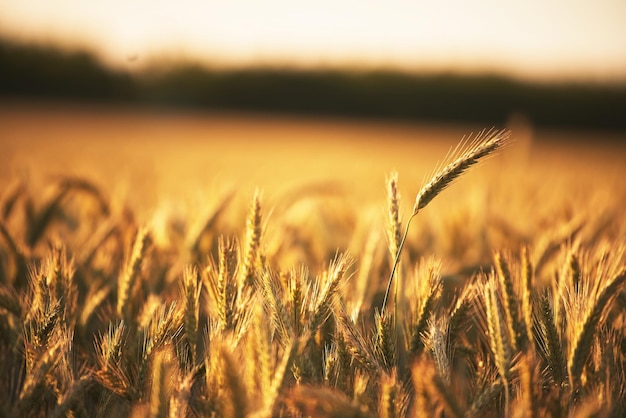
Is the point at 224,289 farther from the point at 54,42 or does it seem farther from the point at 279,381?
the point at 54,42

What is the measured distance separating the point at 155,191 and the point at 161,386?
3.24 m

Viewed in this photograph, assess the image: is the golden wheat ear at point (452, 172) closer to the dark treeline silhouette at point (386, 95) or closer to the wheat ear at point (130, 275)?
the wheat ear at point (130, 275)

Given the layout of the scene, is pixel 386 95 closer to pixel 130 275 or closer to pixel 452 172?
pixel 130 275

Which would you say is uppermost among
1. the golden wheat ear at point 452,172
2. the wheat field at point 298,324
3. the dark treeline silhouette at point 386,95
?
the dark treeline silhouette at point 386,95

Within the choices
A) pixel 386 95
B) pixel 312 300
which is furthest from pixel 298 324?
pixel 386 95

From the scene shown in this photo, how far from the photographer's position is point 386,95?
26859 mm

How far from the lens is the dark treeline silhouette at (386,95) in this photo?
79.7 ft

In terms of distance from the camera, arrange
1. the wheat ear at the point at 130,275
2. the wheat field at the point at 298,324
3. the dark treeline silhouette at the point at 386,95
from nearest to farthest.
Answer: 1. the wheat field at the point at 298,324
2. the wheat ear at the point at 130,275
3. the dark treeline silhouette at the point at 386,95

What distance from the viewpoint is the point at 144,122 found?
16625 mm

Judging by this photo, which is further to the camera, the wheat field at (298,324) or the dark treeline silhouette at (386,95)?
the dark treeline silhouette at (386,95)

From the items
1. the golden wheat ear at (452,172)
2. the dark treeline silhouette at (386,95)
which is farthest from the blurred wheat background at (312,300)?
the dark treeline silhouette at (386,95)

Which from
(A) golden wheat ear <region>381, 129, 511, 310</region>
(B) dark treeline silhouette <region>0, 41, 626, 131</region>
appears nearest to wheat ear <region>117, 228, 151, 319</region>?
(A) golden wheat ear <region>381, 129, 511, 310</region>

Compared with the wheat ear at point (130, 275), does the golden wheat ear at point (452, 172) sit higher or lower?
higher

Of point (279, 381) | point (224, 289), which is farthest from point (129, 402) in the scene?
point (279, 381)
